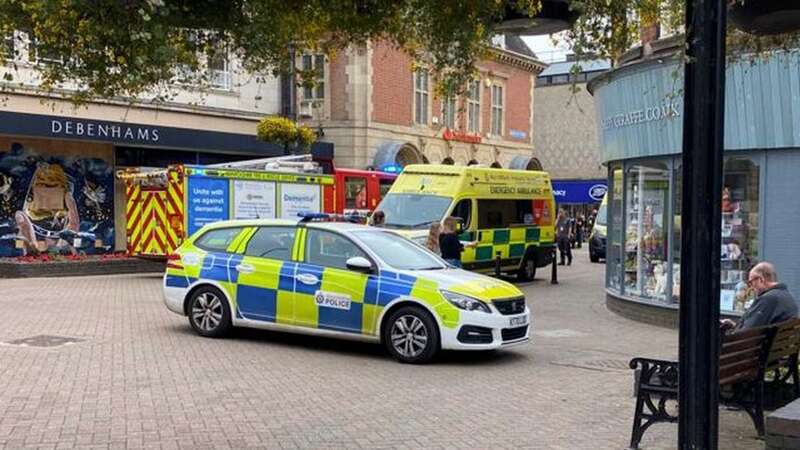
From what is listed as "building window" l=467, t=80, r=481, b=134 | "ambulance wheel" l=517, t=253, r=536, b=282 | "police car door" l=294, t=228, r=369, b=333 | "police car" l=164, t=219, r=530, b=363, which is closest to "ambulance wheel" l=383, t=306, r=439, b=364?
"police car" l=164, t=219, r=530, b=363

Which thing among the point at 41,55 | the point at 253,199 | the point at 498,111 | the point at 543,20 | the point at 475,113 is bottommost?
the point at 253,199

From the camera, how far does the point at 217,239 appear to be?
10.7m

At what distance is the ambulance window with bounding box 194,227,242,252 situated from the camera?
34.7 feet

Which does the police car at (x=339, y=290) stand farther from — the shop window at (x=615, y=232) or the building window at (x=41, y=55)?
the building window at (x=41, y=55)

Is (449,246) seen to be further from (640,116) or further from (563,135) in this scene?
(563,135)

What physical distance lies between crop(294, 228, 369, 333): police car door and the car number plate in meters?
1.67

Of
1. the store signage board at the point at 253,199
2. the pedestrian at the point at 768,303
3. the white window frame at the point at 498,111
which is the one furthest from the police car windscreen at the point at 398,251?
the white window frame at the point at 498,111

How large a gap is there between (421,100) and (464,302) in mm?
24564

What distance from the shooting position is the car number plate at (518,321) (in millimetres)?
9323

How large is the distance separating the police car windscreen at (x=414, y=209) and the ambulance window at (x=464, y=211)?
294 millimetres

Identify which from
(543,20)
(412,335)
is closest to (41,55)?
(543,20)

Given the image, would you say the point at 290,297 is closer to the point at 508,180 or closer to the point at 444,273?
the point at 444,273

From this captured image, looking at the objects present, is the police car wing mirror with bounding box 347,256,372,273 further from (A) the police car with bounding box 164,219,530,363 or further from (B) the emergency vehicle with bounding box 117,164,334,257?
(B) the emergency vehicle with bounding box 117,164,334,257

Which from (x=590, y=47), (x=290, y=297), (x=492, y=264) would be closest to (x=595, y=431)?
(x=590, y=47)
